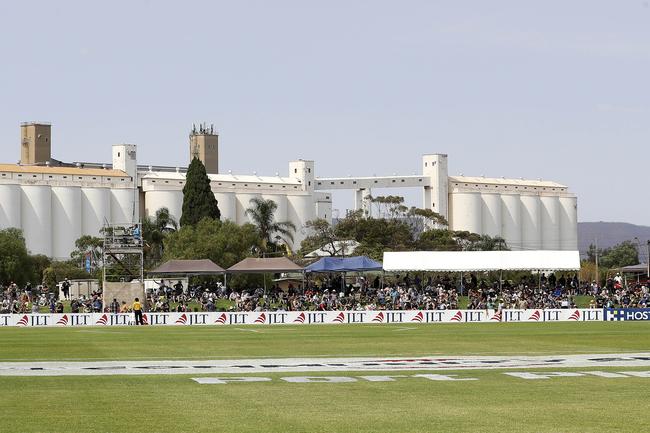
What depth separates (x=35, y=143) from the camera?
7485 inches

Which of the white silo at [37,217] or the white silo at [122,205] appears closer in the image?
the white silo at [37,217]

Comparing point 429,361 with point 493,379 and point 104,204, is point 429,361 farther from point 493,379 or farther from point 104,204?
point 104,204

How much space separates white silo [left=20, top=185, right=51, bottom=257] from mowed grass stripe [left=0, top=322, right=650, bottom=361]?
4234 inches

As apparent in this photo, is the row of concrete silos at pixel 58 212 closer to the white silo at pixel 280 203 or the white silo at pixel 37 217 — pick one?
the white silo at pixel 37 217

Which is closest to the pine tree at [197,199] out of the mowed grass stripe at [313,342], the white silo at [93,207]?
the white silo at [93,207]

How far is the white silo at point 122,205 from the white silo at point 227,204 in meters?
13.9

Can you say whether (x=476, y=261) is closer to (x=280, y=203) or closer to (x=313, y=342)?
(x=313, y=342)

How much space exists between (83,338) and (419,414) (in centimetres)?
3477

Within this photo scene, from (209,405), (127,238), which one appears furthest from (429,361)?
(127,238)

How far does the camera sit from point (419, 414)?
19703mm

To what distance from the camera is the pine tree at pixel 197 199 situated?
134 m

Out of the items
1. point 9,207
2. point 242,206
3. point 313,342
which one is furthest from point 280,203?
point 313,342

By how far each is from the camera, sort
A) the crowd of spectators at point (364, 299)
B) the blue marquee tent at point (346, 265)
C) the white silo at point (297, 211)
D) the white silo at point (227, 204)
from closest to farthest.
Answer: the crowd of spectators at point (364, 299) → the blue marquee tent at point (346, 265) → the white silo at point (227, 204) → the white silo at point (297, 211)

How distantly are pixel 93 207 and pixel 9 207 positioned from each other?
1452 centimetres
